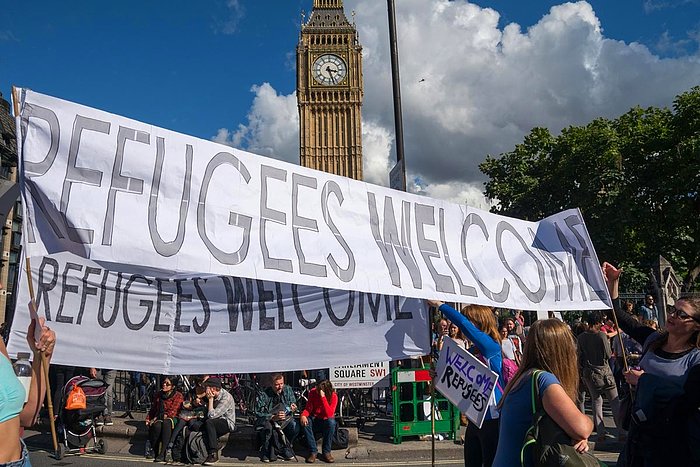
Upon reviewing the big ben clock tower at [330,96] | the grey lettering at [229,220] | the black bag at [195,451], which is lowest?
the black bag at [195,451]

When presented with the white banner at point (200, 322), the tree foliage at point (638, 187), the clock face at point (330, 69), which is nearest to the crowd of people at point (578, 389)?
the white banner at point (200, 322)

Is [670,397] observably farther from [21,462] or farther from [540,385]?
[21,462]

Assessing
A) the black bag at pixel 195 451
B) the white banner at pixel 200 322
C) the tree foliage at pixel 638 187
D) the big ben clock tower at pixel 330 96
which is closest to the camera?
the white banner at pixel 200 322

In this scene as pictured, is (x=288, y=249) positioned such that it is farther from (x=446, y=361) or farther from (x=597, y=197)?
(x=597, y=197)

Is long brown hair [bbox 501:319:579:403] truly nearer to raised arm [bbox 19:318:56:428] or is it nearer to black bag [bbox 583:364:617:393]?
raised arm [bbox 19:318:56:428]

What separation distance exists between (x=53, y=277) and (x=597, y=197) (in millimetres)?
29268

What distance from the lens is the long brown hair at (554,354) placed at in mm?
2979

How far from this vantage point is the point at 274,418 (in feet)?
29.7

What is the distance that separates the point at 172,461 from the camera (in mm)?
8945

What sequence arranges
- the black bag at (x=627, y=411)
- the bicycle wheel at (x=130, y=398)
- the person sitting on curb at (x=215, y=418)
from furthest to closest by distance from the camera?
the bicycle wheel at (x=130, y=398)
the person sitting on curb at (x=215, y=418)
the black bag at (x=627, y=411)

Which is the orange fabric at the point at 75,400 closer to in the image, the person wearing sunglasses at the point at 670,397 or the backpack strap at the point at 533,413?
the person wearing sunglasses at the point at 670,397

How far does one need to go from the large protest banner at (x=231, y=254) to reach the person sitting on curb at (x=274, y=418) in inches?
198

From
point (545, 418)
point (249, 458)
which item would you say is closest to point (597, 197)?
point (249, 458)

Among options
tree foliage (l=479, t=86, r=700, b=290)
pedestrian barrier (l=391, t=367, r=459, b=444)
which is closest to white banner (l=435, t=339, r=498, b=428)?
pedestrian barrier (l=391, t=367, r=459, b=444)
